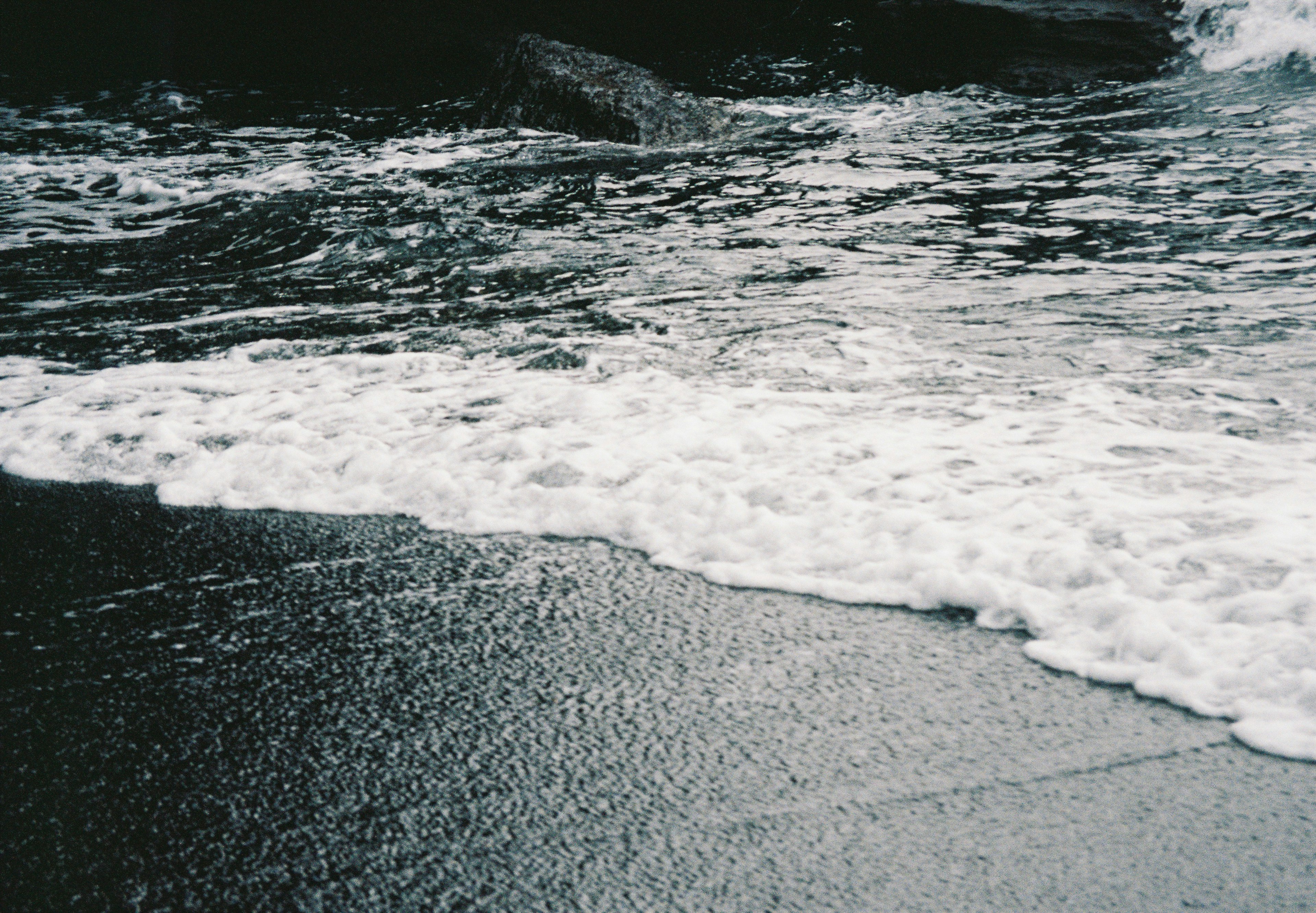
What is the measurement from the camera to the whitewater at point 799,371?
2.07 m

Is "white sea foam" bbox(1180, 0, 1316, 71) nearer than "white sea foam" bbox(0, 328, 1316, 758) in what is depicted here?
No

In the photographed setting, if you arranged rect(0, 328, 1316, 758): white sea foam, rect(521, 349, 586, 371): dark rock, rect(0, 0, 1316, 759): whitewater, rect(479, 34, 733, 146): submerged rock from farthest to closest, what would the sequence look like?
rect(479, 34, 733, 146): submerged rock, rect(521, 349, 586, 371): dark rock, rect(0, 0, 1316, 759): whitewater, rect(0, 328, 1316, 758): white sea foam

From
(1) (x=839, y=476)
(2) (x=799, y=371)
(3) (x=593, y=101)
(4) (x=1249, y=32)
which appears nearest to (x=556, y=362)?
(2) (x=799, y=371)

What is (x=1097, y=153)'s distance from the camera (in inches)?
269

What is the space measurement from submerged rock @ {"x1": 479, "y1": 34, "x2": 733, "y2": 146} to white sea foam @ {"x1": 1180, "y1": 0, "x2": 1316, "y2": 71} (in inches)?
196

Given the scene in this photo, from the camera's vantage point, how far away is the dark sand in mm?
1344

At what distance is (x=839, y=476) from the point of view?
2486mm

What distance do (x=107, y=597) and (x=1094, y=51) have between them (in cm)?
1081

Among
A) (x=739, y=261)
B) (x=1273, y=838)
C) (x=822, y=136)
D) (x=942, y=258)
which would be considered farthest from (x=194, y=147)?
(x=1273, y=838)

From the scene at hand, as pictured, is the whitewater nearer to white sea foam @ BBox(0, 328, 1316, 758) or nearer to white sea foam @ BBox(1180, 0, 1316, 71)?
white sea foam @ BBox(0, 328, 1316, 758)

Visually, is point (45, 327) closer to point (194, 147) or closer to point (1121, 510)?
point (1121, 510)

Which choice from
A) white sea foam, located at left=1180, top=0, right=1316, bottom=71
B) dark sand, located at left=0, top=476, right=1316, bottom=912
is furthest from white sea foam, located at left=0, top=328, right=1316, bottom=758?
white sea foam, located at left=1180, top=0, right=1316, bottom=71

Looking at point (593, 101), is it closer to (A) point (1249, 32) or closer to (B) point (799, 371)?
(B) point (799, 371)

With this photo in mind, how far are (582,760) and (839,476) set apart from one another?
1141 mm
